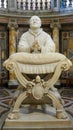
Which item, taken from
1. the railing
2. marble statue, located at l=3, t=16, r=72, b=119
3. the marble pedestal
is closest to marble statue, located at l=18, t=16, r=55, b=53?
marble statue, located at l=3, t=16, r=72, b=119

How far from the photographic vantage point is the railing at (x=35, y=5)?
34.2 ft

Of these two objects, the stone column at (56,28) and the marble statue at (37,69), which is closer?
the marble statue at (37,69)

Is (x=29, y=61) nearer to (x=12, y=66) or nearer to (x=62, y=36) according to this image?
(x=12, y=66)

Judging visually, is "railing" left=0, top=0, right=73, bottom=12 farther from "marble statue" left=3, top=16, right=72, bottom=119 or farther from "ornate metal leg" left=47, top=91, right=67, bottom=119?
"ornate metal leg" left=47, top=91, right=67, bottom=119

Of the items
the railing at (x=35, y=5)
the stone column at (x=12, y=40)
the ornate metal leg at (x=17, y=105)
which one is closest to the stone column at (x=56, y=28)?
the railing at (x=35, y=5)

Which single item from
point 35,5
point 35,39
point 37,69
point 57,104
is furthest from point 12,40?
point 57,104

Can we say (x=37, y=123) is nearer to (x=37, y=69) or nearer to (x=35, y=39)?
(x=37, y=69)

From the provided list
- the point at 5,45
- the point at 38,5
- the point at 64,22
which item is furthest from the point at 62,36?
the point at 5,45

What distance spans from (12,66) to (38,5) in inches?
280

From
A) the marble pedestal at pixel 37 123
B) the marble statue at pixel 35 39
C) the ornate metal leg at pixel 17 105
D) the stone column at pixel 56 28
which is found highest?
the marble statue at pixel 35 39

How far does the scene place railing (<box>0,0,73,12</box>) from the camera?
10.4m

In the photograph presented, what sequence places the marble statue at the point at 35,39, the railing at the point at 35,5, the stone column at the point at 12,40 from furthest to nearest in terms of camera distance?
the railing at the point at 35,5, the stone column at the point at 12,40, the marble statue at the point at 35,39

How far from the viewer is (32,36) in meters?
5.04

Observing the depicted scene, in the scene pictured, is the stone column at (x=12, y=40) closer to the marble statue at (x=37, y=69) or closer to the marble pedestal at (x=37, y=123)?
the marble statue at (x=37, y=69)
